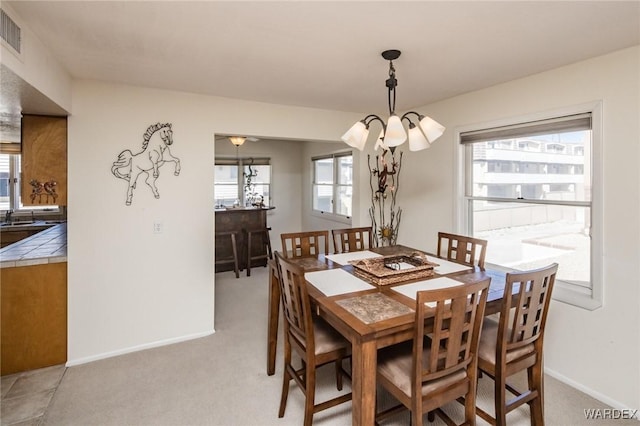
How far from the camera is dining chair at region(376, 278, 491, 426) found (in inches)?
56.4

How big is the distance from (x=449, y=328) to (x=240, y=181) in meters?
5.35

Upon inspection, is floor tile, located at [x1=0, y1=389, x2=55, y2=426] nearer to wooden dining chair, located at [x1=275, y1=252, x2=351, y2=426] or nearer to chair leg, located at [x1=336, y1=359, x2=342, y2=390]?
wooden dining chair, located at [x1=275, y1=252, x2=351, y2=426]

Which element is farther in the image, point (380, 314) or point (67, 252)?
point (67, 252)

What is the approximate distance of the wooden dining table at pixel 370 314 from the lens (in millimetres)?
1463

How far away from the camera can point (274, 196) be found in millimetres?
6535

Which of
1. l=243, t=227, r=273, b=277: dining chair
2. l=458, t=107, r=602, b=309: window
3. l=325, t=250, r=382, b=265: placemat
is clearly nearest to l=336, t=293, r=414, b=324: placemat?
l=325, t=250, r=382, b=265: placemat

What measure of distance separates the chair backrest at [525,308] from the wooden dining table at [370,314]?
138mm

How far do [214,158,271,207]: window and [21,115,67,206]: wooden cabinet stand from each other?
3448 mm

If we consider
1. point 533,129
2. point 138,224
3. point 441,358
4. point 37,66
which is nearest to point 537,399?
point 441,358

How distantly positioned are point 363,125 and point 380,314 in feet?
3.94

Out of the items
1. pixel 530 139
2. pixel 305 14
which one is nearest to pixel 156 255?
pixel 305 14

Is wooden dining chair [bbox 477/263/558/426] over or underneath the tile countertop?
underneath

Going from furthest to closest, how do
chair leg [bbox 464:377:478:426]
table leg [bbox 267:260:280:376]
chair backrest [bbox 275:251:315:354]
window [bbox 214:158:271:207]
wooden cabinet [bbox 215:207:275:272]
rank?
1. window [bbox 214:158:271:207]
2. wooden cabinet [bbox 215:207:275:272]
3. table leg [bbox 267:260:280:376]
4. chair backrest [bbox 275:251:315:354]
5. chair leg [bbox 464:377:478:426]

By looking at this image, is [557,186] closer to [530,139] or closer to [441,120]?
[530,139]
